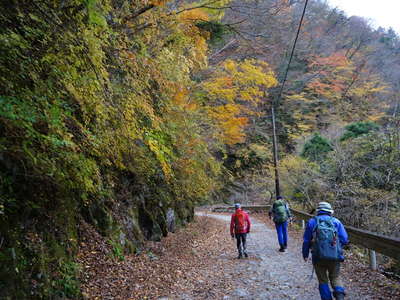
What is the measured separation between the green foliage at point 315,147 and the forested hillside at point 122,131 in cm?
16

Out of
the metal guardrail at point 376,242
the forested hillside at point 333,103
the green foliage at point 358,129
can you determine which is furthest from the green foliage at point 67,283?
the green foliage at point 358,129

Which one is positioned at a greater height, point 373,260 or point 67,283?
point 67,283

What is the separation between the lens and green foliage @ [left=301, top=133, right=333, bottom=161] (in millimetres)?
18584

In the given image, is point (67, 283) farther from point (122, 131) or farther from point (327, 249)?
point (327, 249)

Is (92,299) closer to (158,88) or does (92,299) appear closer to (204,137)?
(158,88)

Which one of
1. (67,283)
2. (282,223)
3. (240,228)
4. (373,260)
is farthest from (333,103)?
(67,283)

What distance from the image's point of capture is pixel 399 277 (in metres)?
6.02

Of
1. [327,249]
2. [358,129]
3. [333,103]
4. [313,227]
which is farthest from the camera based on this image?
[333,103]

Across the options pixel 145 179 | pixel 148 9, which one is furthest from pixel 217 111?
pixel 148 9

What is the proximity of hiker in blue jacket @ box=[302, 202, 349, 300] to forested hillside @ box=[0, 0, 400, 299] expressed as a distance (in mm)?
2816

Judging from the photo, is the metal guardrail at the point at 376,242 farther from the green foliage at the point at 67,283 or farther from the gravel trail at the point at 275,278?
the green foliage at the point at 67,283

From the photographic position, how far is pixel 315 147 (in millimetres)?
19172

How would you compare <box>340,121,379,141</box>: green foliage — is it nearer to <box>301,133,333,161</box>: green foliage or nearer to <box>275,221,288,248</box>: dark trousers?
<box>301,133,333,161</box>: green foliage

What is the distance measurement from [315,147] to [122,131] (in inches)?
689
